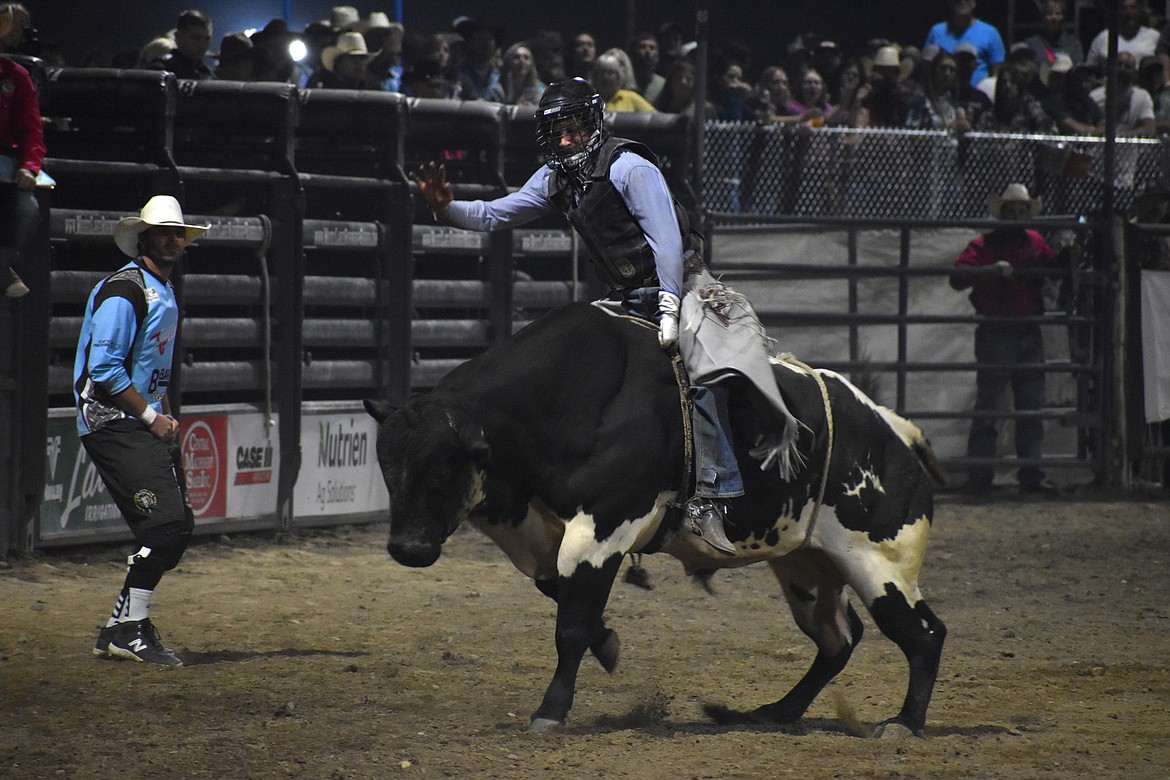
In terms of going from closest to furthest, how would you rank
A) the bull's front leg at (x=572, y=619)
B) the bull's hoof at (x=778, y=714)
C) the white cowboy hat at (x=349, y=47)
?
the bull's front leg at (x=572, y=619) < the bull's hoof at (x=778, y=714) < the white cowboy hat at (x=349, y=47)

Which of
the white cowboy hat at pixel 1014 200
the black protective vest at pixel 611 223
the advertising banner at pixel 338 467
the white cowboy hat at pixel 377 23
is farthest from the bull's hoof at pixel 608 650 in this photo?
the white cowboy hat at pixel 377 23

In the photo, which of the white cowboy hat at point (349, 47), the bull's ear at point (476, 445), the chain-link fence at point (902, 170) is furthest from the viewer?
the chain-link fence at point (902, 170)

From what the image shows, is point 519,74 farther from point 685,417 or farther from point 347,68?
point 685,417

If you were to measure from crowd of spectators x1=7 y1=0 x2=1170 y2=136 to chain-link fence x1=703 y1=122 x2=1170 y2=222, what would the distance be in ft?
2.19

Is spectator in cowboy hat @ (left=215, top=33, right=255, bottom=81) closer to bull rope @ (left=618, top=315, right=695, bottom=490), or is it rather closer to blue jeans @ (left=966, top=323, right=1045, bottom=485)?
blue jeans @ (left=966, top=323, right=1045, bottom=485)

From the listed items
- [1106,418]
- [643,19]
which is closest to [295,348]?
[1106,418]

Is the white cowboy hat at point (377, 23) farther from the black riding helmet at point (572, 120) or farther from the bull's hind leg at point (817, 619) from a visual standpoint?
the bull's hind leg at point (817, 619)

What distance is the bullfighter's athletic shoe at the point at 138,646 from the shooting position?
252 inches

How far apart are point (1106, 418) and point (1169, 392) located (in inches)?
22.9

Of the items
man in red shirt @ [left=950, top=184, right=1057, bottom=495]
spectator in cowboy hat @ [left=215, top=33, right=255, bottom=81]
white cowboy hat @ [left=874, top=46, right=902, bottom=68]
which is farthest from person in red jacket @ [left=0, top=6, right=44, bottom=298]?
white cowboy hat @ [left=874, top=46, right=902, bottom=68]

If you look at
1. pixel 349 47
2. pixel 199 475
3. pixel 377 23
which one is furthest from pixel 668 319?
pixel 377 23

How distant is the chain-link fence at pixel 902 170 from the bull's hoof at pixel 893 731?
7375mm

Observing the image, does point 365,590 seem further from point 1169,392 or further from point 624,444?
point 1169,392

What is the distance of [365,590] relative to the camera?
8.65 meters
